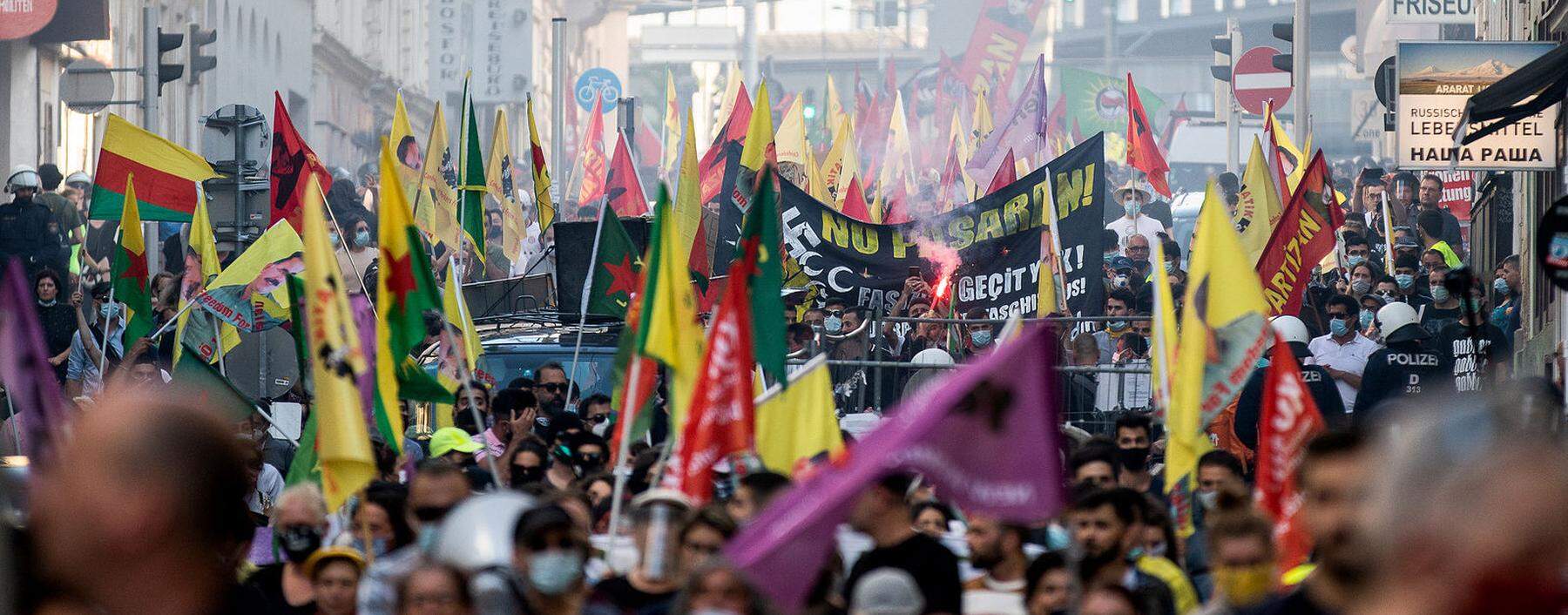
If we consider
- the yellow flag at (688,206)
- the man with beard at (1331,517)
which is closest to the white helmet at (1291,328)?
the yellow flag at (688,206)

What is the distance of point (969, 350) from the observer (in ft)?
46.9

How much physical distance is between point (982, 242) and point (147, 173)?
5603mm

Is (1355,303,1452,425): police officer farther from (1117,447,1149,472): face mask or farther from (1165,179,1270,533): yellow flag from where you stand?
(1165,179,1270,533): yellow flag

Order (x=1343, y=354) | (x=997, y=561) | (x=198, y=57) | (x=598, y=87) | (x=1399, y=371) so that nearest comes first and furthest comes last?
(x=997, y=561) < (x=1399, y=371) < (x=1343, y=354) < (x=198, y=57) < (x=598, y=87)

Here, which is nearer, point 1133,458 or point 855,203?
point 1133,458

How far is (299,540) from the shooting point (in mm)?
6730

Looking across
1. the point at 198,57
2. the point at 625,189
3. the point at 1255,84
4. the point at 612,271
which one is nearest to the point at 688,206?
the point at 612,271

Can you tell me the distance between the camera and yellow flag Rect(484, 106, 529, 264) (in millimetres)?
21812

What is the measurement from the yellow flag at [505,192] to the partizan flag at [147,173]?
588 cm

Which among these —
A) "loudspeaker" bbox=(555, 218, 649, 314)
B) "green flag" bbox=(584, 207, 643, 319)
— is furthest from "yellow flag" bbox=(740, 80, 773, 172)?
"green flag" bbox=(584, 207, 643, 319)

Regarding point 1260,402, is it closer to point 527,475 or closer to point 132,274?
point 527,475

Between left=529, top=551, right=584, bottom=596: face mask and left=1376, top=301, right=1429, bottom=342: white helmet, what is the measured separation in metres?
7.60

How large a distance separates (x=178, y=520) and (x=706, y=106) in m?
103

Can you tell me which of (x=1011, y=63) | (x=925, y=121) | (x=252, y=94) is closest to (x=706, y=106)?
(x=925, y=121)
